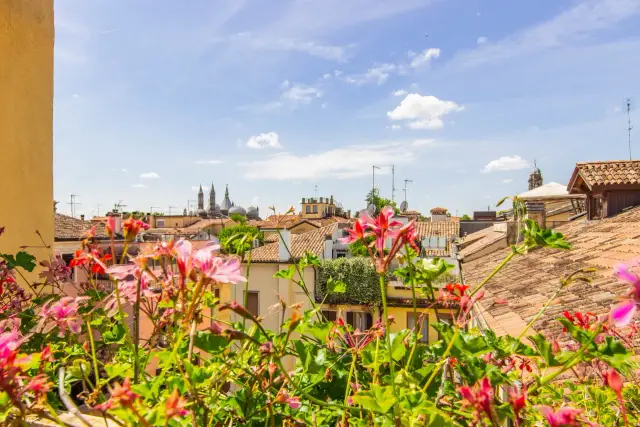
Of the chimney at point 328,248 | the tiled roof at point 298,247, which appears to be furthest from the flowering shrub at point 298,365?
the chimney at point 328,248

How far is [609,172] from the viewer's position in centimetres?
962

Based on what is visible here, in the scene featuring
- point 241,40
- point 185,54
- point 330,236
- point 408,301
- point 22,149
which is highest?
point 241,40

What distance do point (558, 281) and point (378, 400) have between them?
4.72 metres

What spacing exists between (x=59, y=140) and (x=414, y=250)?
2803mm

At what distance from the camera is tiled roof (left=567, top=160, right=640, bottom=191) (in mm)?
9133

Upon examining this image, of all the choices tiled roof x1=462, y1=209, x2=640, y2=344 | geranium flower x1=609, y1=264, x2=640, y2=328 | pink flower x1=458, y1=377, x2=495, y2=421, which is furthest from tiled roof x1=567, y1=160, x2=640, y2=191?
pink flower x1=458, y1=377, x2=495, y2=421

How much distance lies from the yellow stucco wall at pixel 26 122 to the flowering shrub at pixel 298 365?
158cm

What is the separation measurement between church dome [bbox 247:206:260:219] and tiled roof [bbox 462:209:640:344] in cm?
6665

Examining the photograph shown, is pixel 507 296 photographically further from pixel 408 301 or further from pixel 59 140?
pixel 408 301

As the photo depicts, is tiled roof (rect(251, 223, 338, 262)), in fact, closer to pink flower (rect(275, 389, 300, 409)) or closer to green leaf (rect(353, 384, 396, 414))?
pink flower (rect(275, 389, 300, 409))

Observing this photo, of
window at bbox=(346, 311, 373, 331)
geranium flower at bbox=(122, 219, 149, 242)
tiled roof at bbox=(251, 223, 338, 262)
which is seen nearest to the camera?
geranium flower at bbox=(122, 219, 149, 242)

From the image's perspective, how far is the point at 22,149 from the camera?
8.39 ft

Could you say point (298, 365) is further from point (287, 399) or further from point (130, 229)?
point (130, 229)

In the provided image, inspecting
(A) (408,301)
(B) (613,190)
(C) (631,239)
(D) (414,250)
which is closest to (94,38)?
(D) (414,250)
